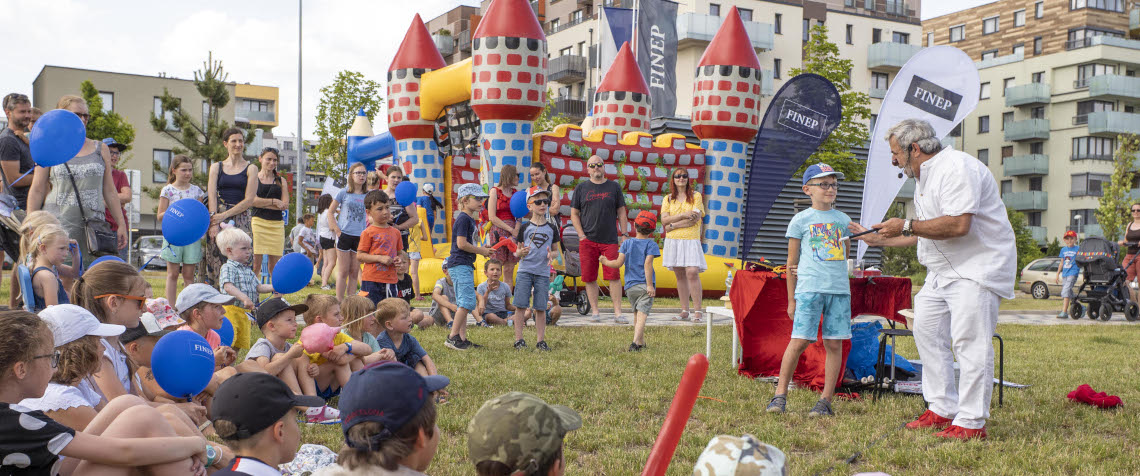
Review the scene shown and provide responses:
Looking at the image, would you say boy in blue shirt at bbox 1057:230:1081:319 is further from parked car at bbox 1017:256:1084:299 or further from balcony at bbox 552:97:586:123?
balcony at bbox 552:97:586:123

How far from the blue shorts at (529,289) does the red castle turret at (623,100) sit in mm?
9206

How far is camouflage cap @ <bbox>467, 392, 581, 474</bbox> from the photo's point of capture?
7.30 ft

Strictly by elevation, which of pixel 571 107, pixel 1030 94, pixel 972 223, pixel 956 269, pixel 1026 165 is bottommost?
pixel 956 269

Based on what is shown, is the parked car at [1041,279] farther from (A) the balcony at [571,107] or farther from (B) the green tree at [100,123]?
(A) the balcony at [571,107]

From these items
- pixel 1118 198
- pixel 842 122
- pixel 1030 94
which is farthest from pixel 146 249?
pixel 1030 94

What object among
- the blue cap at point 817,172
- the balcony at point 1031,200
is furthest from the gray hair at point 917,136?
the balcony at point 1031,200

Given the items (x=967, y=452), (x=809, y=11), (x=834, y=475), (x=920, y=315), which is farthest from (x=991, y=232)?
(x=809, y=11)

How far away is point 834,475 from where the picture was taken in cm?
415

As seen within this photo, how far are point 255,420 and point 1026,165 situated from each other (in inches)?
2365

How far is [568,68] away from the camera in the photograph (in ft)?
165

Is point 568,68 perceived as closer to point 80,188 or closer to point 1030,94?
point 1030,94

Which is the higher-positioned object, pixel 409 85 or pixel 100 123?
pixel 100 123

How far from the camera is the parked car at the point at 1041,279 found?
2416 centimetres

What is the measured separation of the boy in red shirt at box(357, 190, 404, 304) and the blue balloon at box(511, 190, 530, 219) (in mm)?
2280
